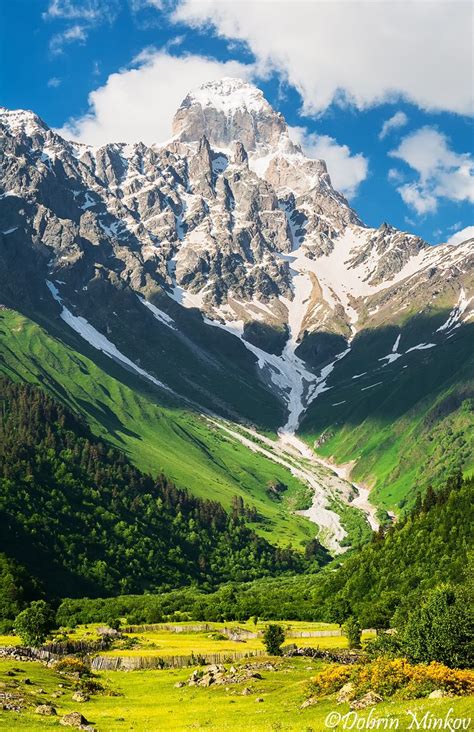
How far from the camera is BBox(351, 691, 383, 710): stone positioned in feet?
159

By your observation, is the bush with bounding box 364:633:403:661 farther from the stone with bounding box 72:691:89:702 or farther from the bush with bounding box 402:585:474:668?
the stone with bounding box 72:691:89:702

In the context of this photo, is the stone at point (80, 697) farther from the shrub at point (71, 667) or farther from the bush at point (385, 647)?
the bush at point (385, 647)

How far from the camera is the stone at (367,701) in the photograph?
48312mm

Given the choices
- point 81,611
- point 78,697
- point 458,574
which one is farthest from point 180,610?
point 78,697

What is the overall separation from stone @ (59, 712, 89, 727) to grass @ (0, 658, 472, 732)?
647 mm

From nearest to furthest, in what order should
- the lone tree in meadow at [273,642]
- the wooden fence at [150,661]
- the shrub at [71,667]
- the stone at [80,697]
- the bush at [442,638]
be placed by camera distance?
the stone at [80,697] → the bush at [442,638] → the shrub at [71,667] → the wooden fence at [150,661] → the lone tree in meadow at [273,642]

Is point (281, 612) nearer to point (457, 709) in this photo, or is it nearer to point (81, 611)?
point (81, 611)

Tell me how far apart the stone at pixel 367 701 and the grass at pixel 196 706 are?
997 mm

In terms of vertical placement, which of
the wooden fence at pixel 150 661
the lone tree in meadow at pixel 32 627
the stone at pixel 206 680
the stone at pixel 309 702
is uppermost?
the stone at pixel 309 702

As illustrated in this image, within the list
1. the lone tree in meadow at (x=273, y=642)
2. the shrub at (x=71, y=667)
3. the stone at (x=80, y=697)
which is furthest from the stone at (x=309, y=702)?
the lone tree in meadow at (x=273, y=642)

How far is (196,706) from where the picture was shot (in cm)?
6184

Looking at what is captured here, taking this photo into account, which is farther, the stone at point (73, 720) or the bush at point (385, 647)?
the bush at point (385, 647)

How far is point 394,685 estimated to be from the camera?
50969mm

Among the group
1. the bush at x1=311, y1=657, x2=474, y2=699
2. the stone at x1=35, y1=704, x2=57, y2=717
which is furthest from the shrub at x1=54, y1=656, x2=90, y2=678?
the bush at x1=311, y1=657, x2=474, y2=699
